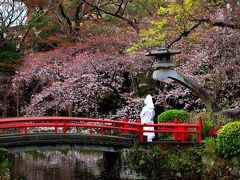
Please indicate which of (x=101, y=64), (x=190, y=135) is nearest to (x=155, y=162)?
(x=190, y=135)

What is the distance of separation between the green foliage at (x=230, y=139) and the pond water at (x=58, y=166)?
464 cm

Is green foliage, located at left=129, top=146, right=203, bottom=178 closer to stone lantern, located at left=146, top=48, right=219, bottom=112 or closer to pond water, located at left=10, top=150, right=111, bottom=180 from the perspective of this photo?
pond water, located at left=10, top=150, right=111, bottom=180

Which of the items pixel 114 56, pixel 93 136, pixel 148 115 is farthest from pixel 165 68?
pixel 114 56

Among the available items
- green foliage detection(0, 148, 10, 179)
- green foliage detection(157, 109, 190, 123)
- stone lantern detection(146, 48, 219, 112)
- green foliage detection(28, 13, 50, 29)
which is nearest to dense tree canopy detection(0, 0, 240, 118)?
green foliage detection(28, 13, 50, 29)

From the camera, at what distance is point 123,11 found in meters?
27.9

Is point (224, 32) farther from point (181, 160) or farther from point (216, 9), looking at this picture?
point (181, 160)

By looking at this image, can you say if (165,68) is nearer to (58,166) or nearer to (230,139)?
(230,139)

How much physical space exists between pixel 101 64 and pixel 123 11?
650cm

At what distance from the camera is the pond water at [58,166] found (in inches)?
618

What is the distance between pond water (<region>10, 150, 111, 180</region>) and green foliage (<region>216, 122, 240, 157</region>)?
15.2ft

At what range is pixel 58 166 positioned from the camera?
17938 millimetres

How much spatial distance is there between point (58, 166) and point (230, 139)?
8.09 meters

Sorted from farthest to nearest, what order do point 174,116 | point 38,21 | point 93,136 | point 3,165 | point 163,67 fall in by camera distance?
point 38,21 < point 174,116 < point 93,136 < point 163,67 < point 3,165

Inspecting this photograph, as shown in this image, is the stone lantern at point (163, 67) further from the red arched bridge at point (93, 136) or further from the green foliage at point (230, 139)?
the green foliage at point (230, 139)
